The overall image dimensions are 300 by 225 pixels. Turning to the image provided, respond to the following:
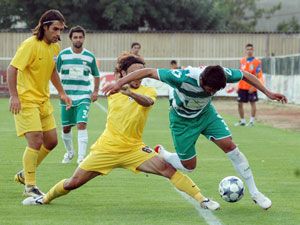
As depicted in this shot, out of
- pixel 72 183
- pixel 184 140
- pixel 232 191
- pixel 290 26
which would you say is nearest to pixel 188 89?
pixel 184 140

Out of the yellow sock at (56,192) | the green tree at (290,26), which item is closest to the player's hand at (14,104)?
the yellow sock at (56,192)

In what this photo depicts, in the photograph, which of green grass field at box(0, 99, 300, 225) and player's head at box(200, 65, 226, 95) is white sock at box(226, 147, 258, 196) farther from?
player's head at box(200, 65, 226, 95)

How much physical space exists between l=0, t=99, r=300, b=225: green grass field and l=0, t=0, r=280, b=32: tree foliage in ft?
106

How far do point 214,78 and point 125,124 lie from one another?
119 centimetres

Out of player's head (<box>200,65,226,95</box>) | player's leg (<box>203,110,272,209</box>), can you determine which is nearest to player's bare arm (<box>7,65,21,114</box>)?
player's leg (<box>203,110,272,209</box>)

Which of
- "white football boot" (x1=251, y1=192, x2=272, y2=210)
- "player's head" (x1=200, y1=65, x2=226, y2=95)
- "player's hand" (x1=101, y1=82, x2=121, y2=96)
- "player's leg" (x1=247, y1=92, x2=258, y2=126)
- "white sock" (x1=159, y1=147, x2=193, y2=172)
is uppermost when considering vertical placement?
"player's head" (x1=200, y1=65, x2=226, y2=95)

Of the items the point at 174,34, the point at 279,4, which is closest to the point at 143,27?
the point at 174,34

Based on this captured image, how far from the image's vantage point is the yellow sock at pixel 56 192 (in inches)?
361

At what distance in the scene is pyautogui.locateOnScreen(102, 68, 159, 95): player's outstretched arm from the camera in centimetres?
820

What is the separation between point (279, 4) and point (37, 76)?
177 feet

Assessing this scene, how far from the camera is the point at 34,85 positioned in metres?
9.83

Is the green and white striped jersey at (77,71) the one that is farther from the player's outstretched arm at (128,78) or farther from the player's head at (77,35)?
the player's outstretched arm at (128,78)

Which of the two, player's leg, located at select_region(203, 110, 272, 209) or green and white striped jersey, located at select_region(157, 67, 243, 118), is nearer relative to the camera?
green and white striped jersey, located at select_region(157, 67, 243, 118)

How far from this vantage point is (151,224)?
8.33m
